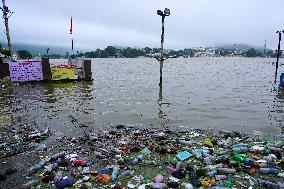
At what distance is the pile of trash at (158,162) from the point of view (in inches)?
279

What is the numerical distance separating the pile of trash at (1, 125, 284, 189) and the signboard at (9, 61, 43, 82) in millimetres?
19537

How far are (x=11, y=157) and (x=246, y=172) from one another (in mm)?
6821

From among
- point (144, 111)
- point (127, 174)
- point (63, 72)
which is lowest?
point (144, 111)

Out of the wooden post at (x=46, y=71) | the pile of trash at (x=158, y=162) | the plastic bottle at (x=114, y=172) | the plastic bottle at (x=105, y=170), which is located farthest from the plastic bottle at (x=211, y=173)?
the wooden post at (x=46, y=71)

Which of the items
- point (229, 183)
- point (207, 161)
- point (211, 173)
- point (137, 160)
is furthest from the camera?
point (137, 160)

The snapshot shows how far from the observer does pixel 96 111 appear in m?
16.7

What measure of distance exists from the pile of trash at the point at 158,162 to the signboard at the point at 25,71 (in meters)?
19.5

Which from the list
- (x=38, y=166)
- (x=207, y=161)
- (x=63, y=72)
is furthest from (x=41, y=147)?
(x=63, y=72)

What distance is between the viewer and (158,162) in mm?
8352

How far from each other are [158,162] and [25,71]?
24.3 metres

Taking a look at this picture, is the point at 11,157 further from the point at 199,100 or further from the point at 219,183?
the point at 199,100

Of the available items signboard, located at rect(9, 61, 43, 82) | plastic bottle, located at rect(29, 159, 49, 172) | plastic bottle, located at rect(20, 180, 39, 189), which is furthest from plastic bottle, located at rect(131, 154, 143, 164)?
signboard, located at rect(9, 61, 43, 82)

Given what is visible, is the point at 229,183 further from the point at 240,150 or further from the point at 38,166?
the point at 38,166

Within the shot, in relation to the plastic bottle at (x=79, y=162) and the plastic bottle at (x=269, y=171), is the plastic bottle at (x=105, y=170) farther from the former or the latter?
the plastic bottle at (x=269, y=171)
